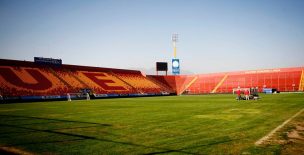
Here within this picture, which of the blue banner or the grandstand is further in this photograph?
the blue banner

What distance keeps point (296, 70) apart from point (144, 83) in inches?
1951

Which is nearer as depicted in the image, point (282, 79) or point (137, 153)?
point (137, 153)

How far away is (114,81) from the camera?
79.1m

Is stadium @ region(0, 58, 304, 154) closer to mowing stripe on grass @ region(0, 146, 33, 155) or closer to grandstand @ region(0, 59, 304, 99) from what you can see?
mowing stripe on grass @ region(0, 146, 33, 155)

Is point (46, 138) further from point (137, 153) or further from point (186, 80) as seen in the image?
point (186, 80)

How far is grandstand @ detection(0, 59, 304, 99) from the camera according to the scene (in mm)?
57000

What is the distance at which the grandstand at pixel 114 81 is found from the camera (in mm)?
57000

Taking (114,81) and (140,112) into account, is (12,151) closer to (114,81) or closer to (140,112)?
(140,112)

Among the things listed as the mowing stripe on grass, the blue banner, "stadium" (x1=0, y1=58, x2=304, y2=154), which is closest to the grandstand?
"stadium" (x1=0, y1=58, x2=304, y2=154)

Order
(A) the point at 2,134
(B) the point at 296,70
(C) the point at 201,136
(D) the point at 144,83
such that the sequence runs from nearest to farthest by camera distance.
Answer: (C) the point at 201,136
(A) the point at 2,134
(B) the point at 296,70
(D) the point at 144,83

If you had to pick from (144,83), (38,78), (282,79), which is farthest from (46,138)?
(282,79)

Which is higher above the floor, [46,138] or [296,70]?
[296,70]

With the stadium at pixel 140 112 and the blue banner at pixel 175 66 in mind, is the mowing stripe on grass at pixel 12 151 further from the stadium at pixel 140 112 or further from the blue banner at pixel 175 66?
the blue banner at pixel 175 66

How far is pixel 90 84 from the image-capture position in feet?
229
